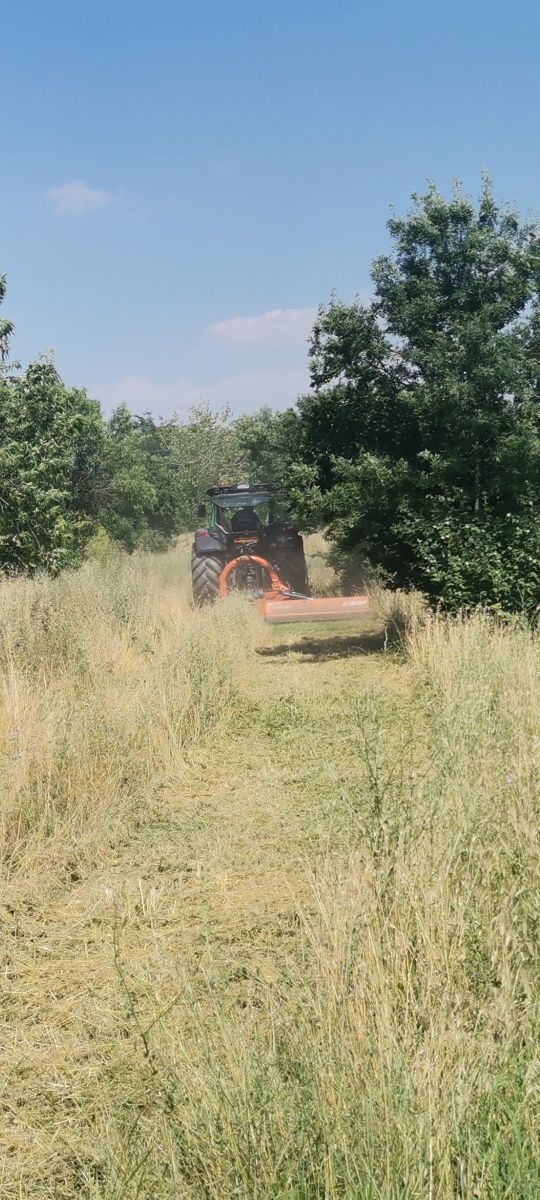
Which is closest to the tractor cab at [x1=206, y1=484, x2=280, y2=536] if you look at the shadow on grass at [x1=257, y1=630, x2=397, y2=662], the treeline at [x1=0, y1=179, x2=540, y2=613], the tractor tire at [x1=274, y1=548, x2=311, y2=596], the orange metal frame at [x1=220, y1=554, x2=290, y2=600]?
the tractor tire at [x1=274, y1=548, x2=311, y2=596]

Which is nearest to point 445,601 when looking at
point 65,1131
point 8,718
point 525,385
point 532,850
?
point 525,385

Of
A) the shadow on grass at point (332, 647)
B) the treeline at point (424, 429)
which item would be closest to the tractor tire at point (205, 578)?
the shadow on grass at point (332, 647)

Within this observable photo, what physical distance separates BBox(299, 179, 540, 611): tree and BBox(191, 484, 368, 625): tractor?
2.54m

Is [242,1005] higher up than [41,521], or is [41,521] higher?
[41,521]

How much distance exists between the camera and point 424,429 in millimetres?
10547

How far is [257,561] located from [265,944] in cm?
1222

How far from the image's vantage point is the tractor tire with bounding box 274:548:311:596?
16844 mm

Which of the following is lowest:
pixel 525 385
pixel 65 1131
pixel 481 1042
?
pixel 65 1131

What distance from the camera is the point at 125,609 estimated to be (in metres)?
11.0

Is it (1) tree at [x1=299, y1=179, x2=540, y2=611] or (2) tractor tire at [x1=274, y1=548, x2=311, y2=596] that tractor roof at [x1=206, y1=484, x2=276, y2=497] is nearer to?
(2) tractor tire at [x1=274, y1=548, x2=311, y2=596]

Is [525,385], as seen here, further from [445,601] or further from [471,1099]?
[471,1099]

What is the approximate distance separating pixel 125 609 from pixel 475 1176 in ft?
30.2

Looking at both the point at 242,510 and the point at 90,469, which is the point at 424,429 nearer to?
the point at 242,510

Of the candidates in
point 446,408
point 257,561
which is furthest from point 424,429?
point 257,561
